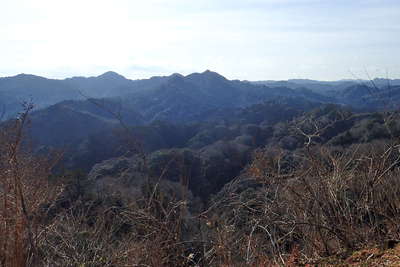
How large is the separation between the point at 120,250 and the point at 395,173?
235 centimetres

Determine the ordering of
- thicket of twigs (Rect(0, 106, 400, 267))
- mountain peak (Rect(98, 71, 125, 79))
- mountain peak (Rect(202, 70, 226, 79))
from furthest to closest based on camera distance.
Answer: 1. mountain peak (Rect(98, 71, 125, 79))
2. mountain peak (Rect(202, 70, 226, 79))
3. thicket of twigs (Rect(0, 106, 400, 267))

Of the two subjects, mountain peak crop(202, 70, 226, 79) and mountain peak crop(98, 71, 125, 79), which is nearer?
mountain peak crop(202, 70, 226, 79)

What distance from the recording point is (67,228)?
13.7ft

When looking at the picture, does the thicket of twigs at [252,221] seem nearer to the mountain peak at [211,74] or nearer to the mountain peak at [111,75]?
the mountain peak at [211,74]

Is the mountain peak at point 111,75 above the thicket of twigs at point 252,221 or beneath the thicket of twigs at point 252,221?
above

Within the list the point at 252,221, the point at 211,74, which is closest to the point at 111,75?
the point at 211,74

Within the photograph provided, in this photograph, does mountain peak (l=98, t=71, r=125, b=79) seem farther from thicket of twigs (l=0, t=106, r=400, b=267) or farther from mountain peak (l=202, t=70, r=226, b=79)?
thicket of twigs (l=0, t=106, r=400, b=267)

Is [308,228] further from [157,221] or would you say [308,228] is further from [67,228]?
[67,228]

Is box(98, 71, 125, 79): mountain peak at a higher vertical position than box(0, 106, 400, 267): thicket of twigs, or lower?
higher

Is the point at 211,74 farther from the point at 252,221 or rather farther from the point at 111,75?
the point at 252,221

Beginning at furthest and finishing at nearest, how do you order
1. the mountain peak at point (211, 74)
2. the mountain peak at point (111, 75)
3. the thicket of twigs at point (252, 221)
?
the mountain peak at point (111, 75), the mountain peak at point (211, 74), the thicket of twigs at point (252, 221)

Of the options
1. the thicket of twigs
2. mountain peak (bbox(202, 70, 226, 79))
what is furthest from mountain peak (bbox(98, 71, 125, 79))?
the thicket of twigs

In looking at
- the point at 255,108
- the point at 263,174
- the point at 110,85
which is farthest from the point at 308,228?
the point at 110,85

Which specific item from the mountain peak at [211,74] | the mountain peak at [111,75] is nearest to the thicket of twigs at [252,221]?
the mountain peak at [211,74]
